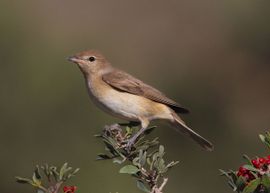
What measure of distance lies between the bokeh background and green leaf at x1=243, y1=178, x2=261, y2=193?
4.90 m

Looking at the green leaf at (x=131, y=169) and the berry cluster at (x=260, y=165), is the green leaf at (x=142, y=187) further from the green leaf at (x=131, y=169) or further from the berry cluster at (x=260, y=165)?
the berry cluster at (x=260, y=165)

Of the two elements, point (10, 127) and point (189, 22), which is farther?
point (189, 22)

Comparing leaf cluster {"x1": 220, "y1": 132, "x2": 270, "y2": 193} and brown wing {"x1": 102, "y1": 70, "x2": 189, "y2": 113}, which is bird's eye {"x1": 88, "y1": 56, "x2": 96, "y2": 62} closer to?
brown wing {"x1": 102, "y1": 70, "x2": 189, "y2": 113}

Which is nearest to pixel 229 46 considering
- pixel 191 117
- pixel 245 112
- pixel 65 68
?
pixel 245 112

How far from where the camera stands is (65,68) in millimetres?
9523

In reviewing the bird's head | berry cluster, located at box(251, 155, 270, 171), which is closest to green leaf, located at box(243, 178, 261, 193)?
berry cluster, located at box(251, 155, 270, 171)

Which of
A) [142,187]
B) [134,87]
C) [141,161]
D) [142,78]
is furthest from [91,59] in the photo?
[142,78]

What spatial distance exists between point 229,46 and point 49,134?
329 inches

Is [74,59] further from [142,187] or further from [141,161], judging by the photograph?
[142,187]

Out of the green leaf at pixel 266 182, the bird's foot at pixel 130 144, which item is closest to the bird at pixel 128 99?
the bird's foot at pixel 130 144

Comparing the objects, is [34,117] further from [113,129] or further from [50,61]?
[113,129]

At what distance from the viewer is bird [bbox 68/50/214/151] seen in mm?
6051

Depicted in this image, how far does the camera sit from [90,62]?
6.77 meters

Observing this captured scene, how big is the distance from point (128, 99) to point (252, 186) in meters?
3.23
